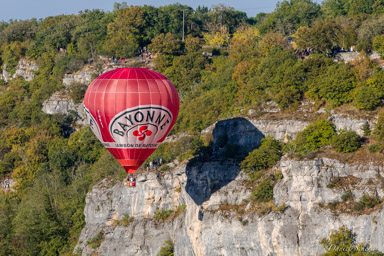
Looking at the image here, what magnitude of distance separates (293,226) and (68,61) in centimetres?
5278

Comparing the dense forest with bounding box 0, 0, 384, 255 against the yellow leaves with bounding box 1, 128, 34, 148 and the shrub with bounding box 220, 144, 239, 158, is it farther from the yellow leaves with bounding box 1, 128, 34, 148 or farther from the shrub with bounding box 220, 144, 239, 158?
the shrub with bounding box 220, 144, 239, 158

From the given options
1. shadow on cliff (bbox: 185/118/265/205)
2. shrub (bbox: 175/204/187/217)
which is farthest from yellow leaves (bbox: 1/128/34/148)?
shrub (bbox: 175/204/187/217)

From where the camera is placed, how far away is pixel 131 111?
50594 millimetres

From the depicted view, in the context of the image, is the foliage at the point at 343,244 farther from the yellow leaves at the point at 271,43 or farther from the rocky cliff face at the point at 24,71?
the rocky cliff face at the point at 24,71

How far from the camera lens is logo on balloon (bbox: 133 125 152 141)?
51.4 meters

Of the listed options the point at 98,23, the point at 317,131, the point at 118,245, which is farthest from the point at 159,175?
the point at 98,23

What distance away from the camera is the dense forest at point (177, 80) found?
61312mm

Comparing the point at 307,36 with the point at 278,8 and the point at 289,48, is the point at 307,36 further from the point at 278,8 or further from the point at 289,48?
the point at 278,8

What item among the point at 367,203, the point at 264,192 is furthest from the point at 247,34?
the point at 367,203

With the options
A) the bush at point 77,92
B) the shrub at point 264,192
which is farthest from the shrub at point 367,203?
the bush at point 77,92

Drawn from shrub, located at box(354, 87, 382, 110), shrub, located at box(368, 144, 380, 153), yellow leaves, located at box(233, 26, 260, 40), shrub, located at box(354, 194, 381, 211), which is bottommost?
shrub, located at box(354, 194, 381, 211)

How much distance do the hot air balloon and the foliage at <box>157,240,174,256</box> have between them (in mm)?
9677

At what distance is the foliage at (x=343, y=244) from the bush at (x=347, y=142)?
6221 mm

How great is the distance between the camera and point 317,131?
56.5 meters
